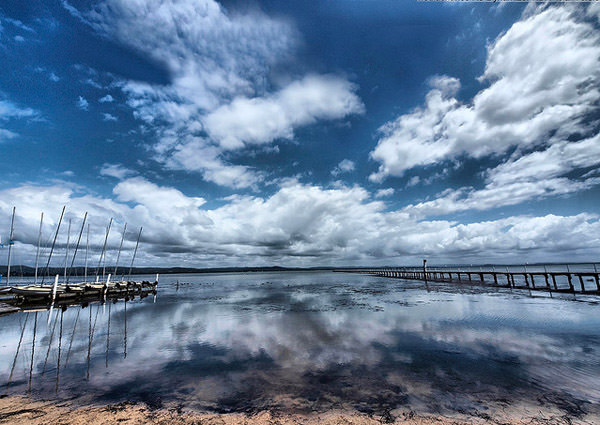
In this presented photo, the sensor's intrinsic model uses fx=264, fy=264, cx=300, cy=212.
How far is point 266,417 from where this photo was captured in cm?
767

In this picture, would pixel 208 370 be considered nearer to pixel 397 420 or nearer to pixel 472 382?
pixel 397 420

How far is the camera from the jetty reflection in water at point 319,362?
8.98 metres

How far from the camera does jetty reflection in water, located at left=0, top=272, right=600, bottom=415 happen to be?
8.98 metres

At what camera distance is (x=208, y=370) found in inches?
471

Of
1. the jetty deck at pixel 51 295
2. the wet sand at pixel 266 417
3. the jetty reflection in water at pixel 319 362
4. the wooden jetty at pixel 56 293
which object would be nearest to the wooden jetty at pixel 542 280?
the jetty reflection in water at pixel 319 362

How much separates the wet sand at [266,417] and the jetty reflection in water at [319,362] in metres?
0.51

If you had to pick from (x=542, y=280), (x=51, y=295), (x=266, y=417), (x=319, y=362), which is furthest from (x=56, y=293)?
(x=542, y=280)

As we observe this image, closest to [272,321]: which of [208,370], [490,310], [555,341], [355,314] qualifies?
[355,314]

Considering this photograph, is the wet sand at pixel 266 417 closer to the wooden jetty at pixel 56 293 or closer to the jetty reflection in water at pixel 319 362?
the jetty reflection in water at pixel 319 362

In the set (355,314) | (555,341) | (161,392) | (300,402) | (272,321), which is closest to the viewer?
(300,402)

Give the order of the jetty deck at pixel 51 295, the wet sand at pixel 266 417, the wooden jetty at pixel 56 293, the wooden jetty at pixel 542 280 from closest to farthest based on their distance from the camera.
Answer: the wet sand at pixel 266 417 → the jetty deck at pixel 51 295 → the wooden jetty at pixel 56 293 → the wooden jetty at pixel 542 280

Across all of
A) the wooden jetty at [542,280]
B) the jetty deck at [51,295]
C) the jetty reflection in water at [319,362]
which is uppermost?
the jetty deck at [51,295]

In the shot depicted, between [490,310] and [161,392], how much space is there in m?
28.8

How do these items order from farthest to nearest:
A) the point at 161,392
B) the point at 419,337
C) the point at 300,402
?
the point at 419,337, the point at 161,392, the point at 300,402
